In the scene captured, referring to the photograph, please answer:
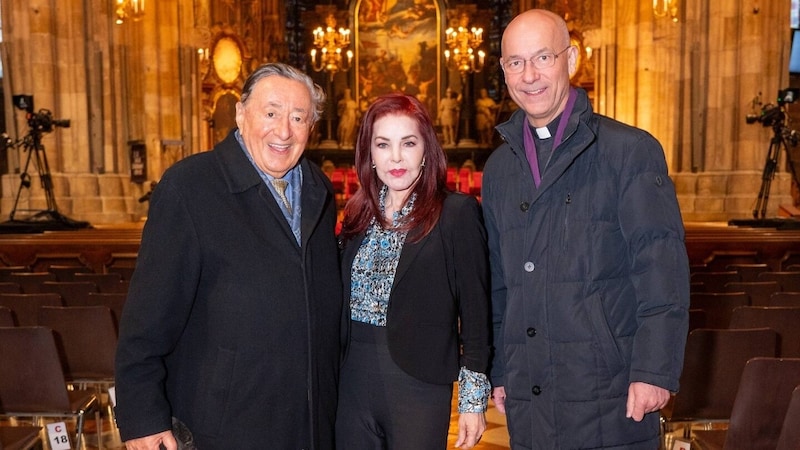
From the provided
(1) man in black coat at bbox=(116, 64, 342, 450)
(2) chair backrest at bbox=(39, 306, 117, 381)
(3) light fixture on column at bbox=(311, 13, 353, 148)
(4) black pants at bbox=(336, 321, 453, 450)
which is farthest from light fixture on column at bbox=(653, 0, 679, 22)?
(3) light fixture on column at bbox=(311, 13, 353, 148)

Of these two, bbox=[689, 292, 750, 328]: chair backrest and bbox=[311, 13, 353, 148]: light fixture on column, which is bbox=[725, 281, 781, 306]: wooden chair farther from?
bbox=[311, 13, 353, 148]: light fixture on column

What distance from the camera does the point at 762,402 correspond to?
3131mm

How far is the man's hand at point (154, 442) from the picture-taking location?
2.21 metres

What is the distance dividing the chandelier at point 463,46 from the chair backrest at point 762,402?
83.6 feet

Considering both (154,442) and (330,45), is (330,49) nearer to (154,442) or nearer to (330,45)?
(330,45)

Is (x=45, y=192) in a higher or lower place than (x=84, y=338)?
higher

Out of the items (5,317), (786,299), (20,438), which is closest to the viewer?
(20,438)

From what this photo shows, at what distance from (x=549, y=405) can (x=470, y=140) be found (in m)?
28.4

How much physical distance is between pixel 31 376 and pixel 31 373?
0.06ft

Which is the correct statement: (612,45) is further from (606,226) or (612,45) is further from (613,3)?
(606,226)

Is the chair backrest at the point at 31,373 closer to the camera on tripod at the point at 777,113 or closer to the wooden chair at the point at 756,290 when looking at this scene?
the wooden chair at the point at 756,290

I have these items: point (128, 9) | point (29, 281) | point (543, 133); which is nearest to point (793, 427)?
point (543, 133)

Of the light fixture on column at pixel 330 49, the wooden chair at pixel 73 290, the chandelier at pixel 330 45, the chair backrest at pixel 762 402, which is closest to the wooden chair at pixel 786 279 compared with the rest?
the chair backrest at pixel 762 402

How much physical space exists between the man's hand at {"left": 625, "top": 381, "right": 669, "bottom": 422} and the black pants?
2.04ft
